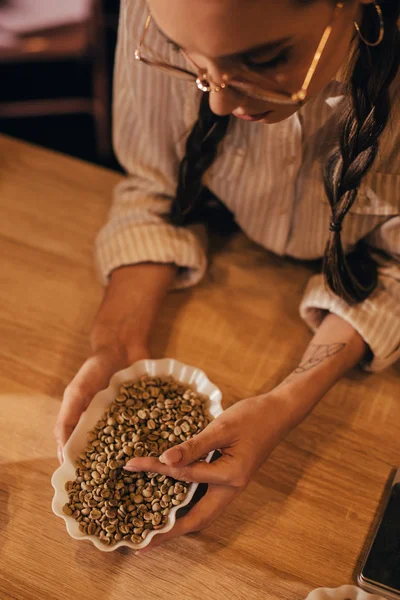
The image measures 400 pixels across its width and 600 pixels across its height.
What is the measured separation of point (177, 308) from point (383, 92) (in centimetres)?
55

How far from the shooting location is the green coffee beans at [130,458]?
2.86 feet

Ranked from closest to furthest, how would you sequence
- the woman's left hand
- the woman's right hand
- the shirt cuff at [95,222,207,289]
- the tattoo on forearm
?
1. the woman's left hand
2. the woman's right hand
3. the tattoo on forearm
4. the shirt cuff at [95,222,207,289]

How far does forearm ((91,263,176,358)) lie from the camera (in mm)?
1110

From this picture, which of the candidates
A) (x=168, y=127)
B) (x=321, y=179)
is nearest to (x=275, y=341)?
(x=321, y=179)

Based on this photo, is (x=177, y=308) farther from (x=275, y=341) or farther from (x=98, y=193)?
(x=98, y=193)

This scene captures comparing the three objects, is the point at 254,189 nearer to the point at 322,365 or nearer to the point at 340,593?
the point at 322,365

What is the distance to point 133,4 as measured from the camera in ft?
3.34

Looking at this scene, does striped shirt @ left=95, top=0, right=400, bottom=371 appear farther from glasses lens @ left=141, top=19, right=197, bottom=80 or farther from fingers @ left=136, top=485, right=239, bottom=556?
fingers @ left=136, top=485, right=239, bottom=556

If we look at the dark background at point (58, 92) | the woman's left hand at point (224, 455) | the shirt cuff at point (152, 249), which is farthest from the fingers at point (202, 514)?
the dark background at point (58, 92)

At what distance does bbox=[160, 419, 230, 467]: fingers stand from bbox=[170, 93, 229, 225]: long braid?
45 cm

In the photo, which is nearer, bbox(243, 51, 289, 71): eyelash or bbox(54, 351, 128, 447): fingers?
bbox(243, 51, 289, 71): eyelash

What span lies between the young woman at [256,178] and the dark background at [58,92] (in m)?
1.32

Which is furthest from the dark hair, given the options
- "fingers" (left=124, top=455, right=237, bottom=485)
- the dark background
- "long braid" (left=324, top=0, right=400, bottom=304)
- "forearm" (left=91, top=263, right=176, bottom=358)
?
the dark background

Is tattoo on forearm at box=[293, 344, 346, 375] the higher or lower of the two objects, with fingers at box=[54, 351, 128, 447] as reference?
higher
